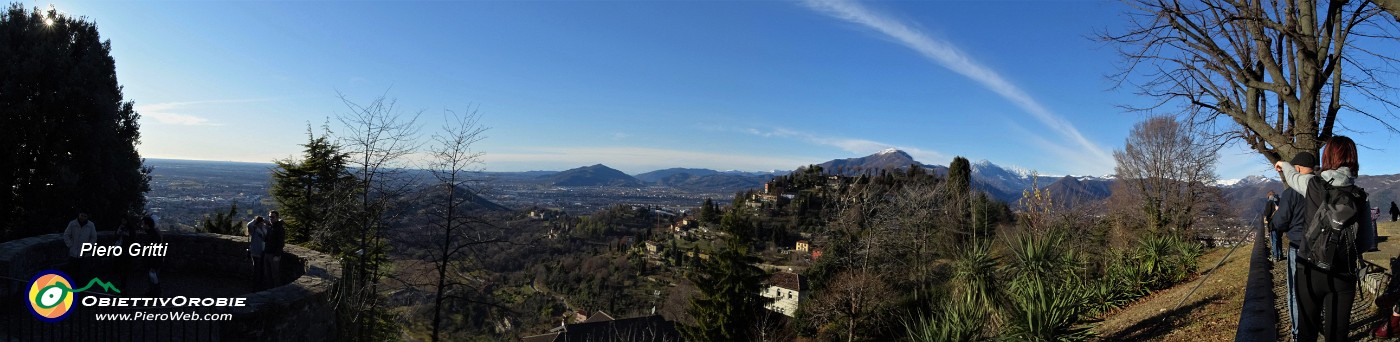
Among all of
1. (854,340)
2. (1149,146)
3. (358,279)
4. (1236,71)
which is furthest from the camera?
(1149,146)

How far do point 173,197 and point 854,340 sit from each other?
150 ft

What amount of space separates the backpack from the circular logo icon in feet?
34.2

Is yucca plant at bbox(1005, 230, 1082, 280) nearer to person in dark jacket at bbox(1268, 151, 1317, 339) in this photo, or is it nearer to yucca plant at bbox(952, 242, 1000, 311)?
yucca plant at bbox(952, 242, 1000, 311)

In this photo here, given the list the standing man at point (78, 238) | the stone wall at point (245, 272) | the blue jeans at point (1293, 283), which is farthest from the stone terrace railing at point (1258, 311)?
the standing man at point (78, 238)

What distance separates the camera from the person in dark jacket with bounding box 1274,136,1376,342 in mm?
3158

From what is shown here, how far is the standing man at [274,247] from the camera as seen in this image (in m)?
8.00

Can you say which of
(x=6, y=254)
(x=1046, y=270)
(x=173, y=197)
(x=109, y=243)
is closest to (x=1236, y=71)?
(x=1046, y=270)

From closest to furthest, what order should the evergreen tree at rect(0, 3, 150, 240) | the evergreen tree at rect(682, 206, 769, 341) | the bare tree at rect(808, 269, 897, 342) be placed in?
the evergreen tree at rect(0, 3, 150, 240)
the bare tree at rect(808, 269, 897, 342)
the evergreen tree at rect(682, 206, 769, 341)

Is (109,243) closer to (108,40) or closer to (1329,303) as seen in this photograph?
(108,40)

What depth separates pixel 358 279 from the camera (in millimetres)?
10625

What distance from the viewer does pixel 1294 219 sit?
3.55m

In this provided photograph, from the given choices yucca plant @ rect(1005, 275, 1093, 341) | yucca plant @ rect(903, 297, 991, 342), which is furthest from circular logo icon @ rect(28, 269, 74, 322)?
yucca plant @ rect(1005, 275, 1093, 341)

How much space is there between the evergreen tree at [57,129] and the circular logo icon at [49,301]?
754 cm

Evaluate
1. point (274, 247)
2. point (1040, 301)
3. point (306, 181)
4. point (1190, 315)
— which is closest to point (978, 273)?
point (1040, 301)
